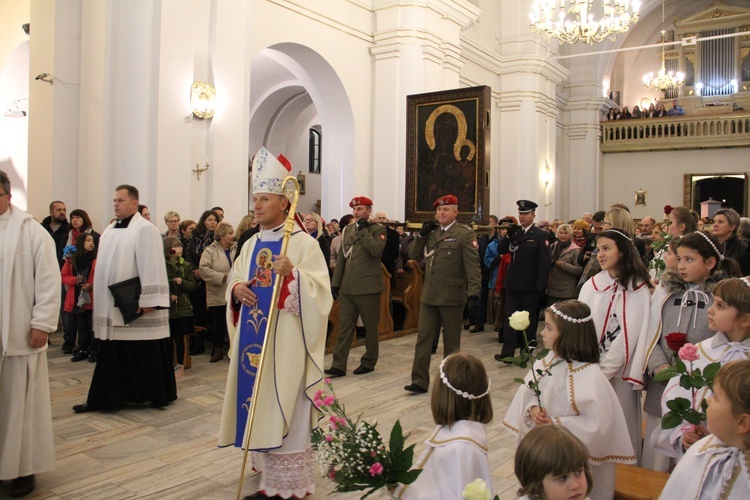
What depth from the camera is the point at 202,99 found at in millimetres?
8242

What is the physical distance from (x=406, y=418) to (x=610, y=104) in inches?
791

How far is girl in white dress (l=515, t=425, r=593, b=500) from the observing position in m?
1.88

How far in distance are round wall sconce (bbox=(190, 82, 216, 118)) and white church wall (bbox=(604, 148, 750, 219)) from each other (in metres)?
17.1

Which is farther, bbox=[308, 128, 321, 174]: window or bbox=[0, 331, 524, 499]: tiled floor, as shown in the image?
bbox=[308, 128, 321, 174]: window

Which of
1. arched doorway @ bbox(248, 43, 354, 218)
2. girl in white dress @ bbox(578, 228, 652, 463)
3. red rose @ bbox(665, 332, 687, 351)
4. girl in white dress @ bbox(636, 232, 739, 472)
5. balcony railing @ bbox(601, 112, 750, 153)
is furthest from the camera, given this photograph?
balcony railing @ bbox(601, 112, 750, 153)

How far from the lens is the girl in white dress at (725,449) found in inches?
72.7

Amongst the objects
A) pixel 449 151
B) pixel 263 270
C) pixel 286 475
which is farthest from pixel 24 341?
pixel 449 151

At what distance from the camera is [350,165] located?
1214 cm

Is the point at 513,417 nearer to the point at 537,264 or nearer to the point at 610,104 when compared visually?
the point at 537,264

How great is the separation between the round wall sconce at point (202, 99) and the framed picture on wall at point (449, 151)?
327cm

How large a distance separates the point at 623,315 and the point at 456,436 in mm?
1589

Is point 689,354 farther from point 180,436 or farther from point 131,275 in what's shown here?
point 131,275

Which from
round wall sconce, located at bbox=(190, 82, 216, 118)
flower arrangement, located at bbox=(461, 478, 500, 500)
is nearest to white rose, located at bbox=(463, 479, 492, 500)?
flower arrangement, located at bbox=(461, 478, 500, 500)

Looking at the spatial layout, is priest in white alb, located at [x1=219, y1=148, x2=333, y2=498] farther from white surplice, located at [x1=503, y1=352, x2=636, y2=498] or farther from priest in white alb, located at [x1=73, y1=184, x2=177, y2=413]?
priest in white alb, located at [x1=73, y1=184, x2=177, y2=413]
